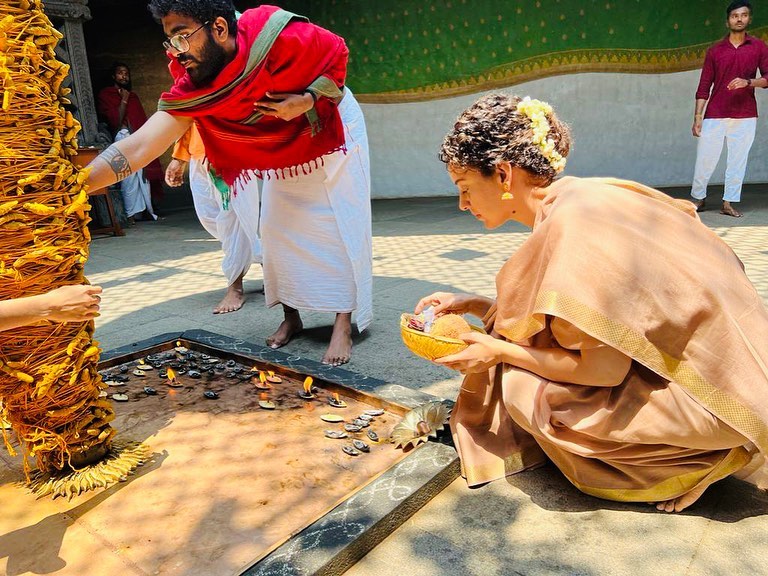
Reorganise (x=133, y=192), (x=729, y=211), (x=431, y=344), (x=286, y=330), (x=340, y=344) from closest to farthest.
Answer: (x=431, y=344) < (x=340, y=344) < (x=286, y=330) < (x=729, y=211) < (x=133, y=192)

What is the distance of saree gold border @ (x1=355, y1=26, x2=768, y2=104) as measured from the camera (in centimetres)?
864

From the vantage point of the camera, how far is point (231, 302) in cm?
439

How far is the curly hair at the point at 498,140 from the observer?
6.23 ft

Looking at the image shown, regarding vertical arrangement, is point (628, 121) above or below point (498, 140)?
below

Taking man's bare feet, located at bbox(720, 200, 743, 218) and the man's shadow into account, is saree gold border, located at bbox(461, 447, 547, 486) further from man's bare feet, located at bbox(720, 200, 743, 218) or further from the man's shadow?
man's bare feet, located at bbox(720, 200, 743, 218)

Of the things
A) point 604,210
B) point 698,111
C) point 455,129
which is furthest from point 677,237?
point 698,111

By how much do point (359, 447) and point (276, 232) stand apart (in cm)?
153

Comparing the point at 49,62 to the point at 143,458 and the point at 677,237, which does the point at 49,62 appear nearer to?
the point at 143,458

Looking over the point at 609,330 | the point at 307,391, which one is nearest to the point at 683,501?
the point at 609,330

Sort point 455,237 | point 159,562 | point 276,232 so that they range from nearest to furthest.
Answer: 1. point 159,562
2. point 276,232
3. point 455,237

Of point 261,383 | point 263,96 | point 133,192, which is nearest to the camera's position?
point 263,96

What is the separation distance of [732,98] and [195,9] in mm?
6199

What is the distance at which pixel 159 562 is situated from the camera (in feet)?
5.61

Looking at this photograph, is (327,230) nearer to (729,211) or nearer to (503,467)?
(503,467)
